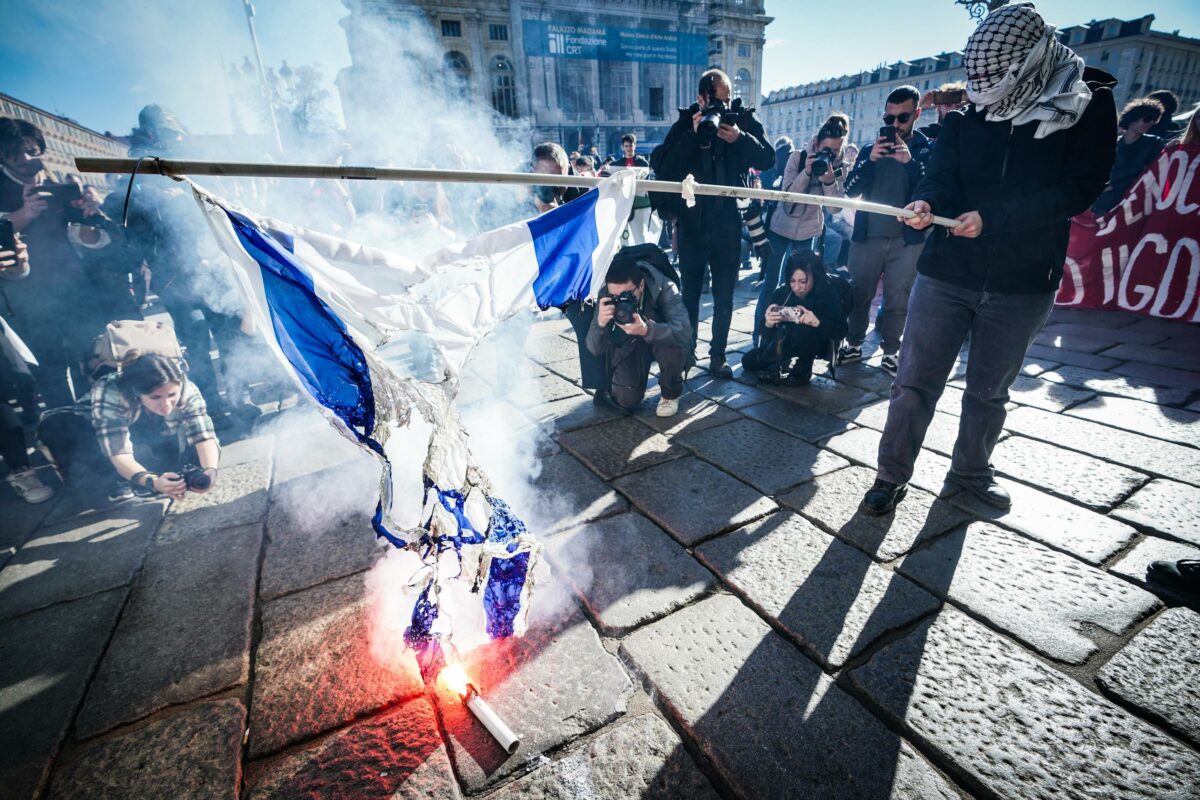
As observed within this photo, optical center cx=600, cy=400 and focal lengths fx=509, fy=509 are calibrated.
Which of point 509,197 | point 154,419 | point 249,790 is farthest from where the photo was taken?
point 509,197

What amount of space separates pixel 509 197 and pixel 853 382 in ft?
19.3

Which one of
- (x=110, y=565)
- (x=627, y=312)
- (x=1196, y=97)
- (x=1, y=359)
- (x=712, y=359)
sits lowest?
(x=110, y=565)

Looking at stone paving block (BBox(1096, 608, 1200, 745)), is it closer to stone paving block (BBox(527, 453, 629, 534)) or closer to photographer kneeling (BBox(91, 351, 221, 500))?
stone paving block (BBox(527, 453, 629, 534))

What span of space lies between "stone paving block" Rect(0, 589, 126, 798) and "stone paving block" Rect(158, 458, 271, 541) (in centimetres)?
52

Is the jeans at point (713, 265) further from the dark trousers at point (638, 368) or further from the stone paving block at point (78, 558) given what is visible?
the stone paving block at point (78, 558)

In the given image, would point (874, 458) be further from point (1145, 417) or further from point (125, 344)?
point (125, 344)

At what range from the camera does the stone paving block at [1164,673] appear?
1564 mm

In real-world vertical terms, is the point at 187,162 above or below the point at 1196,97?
below

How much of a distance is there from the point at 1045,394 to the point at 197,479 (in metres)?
6.03

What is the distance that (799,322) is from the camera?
410 centimetres

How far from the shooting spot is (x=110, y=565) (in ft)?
8.41

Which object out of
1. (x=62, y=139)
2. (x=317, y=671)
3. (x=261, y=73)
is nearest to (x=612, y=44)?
(x=261, y=73)

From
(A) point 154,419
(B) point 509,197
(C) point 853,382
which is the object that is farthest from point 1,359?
(C) point 853,382

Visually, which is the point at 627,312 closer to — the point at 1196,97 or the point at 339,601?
the point at 339,601
